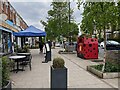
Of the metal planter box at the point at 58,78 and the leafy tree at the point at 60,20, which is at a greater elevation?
the leafy tree at the point at 60,20

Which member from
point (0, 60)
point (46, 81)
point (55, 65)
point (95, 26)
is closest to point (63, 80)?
point (55, 65)

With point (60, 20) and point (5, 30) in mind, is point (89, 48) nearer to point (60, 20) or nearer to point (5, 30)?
point (5, 30)

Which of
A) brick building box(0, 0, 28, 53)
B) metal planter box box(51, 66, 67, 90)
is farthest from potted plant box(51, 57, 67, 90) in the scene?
brick building box(0, 0, 28, 53)

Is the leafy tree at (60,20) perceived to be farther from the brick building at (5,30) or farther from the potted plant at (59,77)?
the potted plant at (59,77)

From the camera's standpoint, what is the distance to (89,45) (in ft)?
62.8

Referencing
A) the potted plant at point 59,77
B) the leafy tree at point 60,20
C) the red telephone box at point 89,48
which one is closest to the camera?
the potted plant at point 59,77

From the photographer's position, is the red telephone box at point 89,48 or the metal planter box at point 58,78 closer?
the metal planter box at point 58,78

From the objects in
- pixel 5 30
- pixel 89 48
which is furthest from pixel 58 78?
pixel 5 30

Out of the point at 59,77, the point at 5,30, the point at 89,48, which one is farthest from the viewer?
the point at 5,30

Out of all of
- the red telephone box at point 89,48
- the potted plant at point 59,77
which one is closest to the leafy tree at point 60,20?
the red telephone box at point 89,48

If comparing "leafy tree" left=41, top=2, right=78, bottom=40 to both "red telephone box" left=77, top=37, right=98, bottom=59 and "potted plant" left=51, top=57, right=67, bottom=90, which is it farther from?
"potted plant" left=51, top=57, right=67, bottom=90

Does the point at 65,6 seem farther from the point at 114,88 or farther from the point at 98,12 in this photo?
the point at 114,88

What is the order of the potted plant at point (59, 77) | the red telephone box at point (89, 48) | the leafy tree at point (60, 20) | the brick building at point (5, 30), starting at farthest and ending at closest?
the leafy tree at point (60, 20) → the red telephone box at point (89, 48) → the brick building at point (5, 30) → the potted plant at point (59, 77)

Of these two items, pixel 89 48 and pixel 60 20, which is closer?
pixel 89 48
